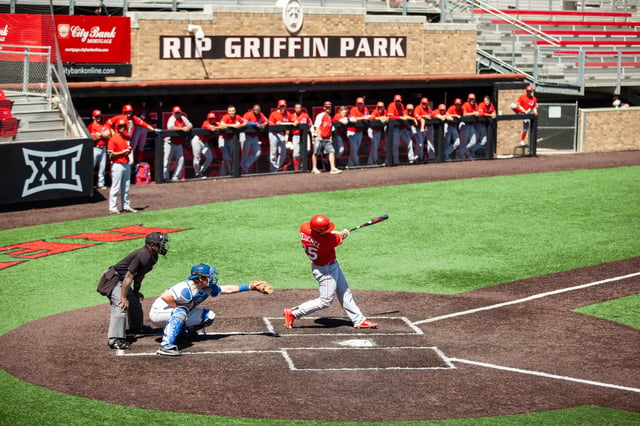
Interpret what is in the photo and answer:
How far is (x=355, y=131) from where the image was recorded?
25.7m

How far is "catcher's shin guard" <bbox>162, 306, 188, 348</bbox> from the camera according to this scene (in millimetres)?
10383

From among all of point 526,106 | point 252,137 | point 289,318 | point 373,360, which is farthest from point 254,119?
point 373,360

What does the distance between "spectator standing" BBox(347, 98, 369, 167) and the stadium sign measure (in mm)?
3240

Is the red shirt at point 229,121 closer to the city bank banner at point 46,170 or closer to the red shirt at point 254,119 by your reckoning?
the red shirt at point 254,119

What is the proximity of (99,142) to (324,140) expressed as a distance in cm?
605

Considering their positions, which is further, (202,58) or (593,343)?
(202,58)

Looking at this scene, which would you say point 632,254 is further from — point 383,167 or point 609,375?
point 383,167

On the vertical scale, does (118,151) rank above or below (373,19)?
below

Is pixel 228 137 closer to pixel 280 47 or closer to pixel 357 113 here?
pixel 357 113

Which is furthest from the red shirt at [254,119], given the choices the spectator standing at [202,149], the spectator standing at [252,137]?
the spectator standing at [202,149]

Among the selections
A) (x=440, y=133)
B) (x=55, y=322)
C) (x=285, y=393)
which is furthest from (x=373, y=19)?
(x=285, y=393)

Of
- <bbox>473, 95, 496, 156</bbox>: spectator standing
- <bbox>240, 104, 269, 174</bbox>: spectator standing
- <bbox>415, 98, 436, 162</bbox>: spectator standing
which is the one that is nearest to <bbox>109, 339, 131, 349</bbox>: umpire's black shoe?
<bbox>240, 104, 269, 174</bbox>: spectator standing

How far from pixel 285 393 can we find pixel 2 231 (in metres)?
10.4

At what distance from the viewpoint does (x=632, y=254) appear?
53.3ft
